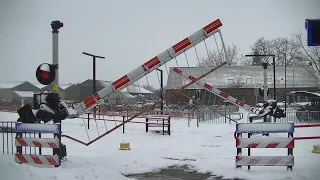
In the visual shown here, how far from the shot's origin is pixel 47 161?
353 inches

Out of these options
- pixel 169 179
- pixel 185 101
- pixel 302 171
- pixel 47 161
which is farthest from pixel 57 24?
pixel 185 101

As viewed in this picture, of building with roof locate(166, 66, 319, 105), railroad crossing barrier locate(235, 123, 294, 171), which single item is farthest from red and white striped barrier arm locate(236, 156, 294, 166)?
building with roof locate(166, 66, 319, 105)

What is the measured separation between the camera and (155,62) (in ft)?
36.3

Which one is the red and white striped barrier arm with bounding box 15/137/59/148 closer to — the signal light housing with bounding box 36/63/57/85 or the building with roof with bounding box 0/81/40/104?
the signal light housing with bounding box 36/63/57/85

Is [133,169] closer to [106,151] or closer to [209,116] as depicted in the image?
[106,151]

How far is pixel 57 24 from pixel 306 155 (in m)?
8.51

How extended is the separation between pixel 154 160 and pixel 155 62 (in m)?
2.94

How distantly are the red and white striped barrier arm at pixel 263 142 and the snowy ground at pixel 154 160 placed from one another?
0.61 metres

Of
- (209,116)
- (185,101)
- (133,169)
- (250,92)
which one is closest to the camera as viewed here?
(133,169)

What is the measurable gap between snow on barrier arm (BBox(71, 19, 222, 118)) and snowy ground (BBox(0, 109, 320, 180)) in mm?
1816

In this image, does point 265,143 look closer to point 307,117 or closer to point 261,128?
point 261,128

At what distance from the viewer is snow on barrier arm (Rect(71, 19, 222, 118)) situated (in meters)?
11.0

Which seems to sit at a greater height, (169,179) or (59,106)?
(59,106)

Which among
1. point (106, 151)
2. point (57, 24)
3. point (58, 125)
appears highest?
point (57, 24)
